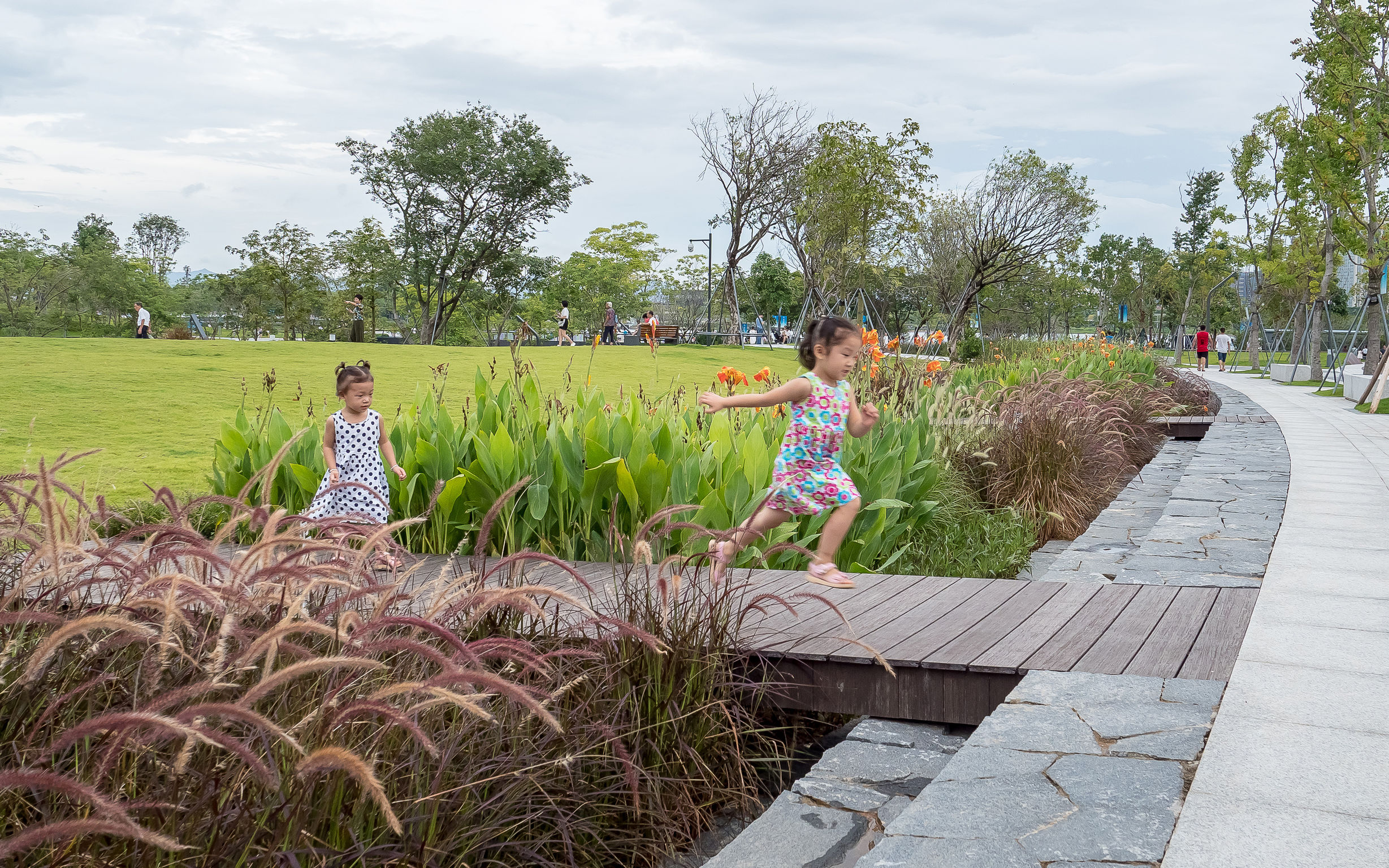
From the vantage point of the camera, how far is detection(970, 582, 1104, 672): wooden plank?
333 cm

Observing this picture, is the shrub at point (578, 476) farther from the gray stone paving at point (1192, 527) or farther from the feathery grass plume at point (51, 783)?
the feathery grass plume at point (51, 783)

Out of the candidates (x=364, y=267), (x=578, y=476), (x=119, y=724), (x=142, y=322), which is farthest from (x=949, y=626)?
(x=364, y=267)

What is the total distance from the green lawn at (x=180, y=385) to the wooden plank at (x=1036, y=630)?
297cm

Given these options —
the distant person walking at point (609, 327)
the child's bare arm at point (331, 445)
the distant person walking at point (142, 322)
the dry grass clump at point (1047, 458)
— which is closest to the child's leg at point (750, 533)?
the child's bare arm at point (331, 445)

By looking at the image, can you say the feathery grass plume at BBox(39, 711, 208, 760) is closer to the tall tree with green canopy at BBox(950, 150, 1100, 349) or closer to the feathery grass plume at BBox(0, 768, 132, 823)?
the feathery grass plume at BBox(0, 768, 132, 823)

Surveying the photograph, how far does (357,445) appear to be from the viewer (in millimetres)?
5184

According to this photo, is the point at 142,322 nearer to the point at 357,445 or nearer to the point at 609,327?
the point at 609,327

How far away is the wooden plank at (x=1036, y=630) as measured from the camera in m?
3.33

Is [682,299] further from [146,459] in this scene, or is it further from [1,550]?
[1,550]

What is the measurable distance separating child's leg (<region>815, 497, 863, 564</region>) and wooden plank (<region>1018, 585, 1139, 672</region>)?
→ 1.09m

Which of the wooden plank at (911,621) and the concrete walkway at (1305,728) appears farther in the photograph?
the wooden plank at (911,621)

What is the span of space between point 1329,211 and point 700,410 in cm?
2747

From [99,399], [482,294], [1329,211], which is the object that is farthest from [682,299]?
[99,399]

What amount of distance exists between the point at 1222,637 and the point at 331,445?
4051 millimetres
